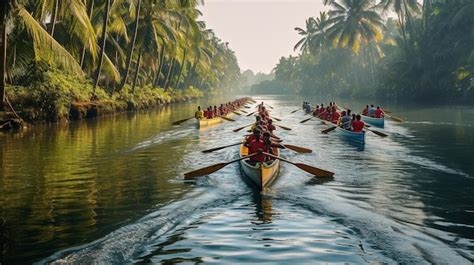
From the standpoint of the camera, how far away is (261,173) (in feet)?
39.5

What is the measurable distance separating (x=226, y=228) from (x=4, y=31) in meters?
17.3

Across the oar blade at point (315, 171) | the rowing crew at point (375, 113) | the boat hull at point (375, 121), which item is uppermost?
the rowing crew at point (375, 113)

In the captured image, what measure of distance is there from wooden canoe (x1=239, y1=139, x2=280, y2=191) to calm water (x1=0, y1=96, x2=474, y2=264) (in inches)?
10.4

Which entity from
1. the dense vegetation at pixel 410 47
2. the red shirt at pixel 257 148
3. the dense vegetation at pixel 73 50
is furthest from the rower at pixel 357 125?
the dense vegetation at pixel 410 47

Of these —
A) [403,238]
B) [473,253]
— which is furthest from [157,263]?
[473,253]

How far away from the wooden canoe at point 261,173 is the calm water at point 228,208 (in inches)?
10.4

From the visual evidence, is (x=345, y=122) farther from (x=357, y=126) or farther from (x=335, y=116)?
(x=335, y=116)

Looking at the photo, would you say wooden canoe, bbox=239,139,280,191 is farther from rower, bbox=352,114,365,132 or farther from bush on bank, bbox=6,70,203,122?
bush on bank, bbox=6,70,203,122

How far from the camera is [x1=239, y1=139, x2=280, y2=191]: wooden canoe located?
1213cm

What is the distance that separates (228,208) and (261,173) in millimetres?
1724

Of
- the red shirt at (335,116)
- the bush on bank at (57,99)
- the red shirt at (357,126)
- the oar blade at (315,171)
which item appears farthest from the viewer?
the red shirt at (335,116)

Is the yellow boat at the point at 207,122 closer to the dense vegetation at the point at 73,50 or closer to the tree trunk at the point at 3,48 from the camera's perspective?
the dense vegetation at the point at 73,50

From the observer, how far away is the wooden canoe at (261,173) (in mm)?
12127

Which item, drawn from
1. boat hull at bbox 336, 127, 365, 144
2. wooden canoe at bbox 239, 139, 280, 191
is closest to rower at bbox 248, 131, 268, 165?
wooden canoe at bbox 239, 139, 280, 191
